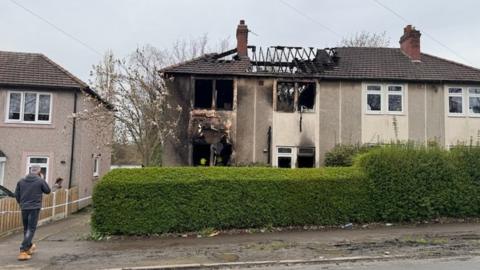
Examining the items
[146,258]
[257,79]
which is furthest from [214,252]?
[257,79]

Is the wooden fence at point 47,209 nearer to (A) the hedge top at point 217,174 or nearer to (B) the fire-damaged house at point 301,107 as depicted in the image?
(A) the hedge top at point 217,174

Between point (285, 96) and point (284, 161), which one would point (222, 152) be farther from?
point (285, 96)

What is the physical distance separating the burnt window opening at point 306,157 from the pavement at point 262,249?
26.4 feet

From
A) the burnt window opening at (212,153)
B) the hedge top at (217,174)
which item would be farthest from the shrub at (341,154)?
the hedge top at (217,174)

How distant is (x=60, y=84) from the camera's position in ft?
70.5

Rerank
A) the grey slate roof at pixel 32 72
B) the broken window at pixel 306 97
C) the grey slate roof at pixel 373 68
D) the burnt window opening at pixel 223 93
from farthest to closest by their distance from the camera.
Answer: the burnt window opening at pixel 223 93 → the broken window at pixel 306 97 → the grey slate roof at pixel 373 68 → the grey slate roof at pixel 32 72

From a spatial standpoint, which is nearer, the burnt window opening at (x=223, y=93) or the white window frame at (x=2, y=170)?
the white window frame at (x=2, y=170)

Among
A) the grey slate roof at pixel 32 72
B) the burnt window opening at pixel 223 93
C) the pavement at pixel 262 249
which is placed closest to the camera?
the pavement at pixel 262 249

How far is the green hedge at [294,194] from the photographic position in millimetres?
13125

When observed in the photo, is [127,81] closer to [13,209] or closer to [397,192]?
[13,209]

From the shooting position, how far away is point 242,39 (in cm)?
2353

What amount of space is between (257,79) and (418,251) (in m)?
13.6

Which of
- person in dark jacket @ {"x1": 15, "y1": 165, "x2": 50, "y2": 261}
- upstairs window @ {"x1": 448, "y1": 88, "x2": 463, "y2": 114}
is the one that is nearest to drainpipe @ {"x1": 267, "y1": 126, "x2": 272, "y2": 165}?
upstairs window @ {"x1": 448, "y1": 88, "x2": 463, "y2": 114}

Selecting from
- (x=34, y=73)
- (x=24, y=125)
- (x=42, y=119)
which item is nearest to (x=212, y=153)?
(x=42, y=119)
